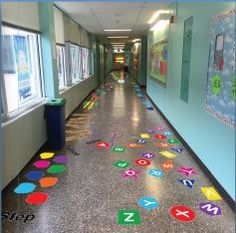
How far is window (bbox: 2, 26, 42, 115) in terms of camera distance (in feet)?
10.8

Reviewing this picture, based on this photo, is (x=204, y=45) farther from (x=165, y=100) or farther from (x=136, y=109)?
(x=136, y=109)

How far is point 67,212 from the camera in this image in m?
2.62

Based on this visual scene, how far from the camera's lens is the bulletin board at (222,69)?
2.53m

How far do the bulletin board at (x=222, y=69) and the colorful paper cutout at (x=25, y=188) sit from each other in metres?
2.40

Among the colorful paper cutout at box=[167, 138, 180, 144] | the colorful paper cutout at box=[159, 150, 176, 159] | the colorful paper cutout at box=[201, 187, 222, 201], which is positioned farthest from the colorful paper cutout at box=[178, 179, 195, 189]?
the colorful paper cutout at box=[167, 138, 180, 144]

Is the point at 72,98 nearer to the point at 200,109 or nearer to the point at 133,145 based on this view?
the point at 133,145


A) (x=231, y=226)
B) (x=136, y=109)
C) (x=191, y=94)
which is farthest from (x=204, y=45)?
(x=136, y=109)

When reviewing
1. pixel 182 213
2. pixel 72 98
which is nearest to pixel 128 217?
pixel 182 213

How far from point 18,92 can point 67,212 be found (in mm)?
2104

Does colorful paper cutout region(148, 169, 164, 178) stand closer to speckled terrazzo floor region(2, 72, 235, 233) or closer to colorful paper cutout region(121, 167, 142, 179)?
speckled terrazzo floor region(2, 72, 235, 233)

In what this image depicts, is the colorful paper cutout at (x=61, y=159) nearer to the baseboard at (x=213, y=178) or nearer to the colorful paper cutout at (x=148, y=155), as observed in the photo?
the colorful paper cutout at (x=148, y=155)

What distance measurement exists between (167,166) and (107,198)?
121cm

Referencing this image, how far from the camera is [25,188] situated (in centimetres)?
308

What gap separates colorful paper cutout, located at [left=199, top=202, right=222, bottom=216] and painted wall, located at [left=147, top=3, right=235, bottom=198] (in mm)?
218
